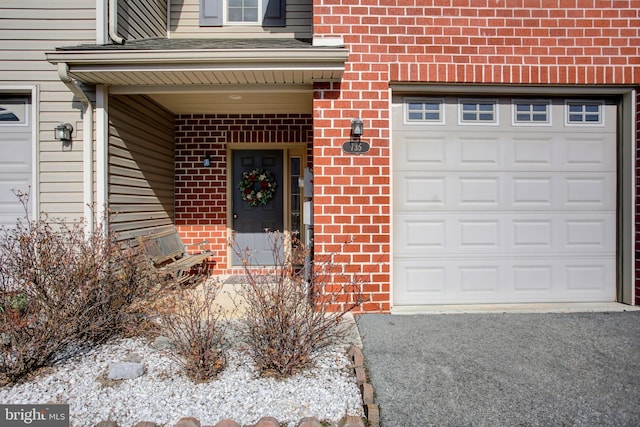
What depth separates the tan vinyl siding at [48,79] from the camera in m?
4.45

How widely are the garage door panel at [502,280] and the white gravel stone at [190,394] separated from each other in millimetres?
1777

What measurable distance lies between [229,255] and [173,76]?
3.14 meters

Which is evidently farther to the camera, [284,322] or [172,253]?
[172,253]

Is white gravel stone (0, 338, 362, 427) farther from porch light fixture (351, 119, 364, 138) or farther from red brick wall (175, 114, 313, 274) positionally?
red brick wall (175, 114, 313, 274)

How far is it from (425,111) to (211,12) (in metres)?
4.14

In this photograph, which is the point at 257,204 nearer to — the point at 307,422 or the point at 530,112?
the point at 530,112

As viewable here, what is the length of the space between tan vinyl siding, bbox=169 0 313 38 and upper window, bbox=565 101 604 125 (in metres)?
4.01

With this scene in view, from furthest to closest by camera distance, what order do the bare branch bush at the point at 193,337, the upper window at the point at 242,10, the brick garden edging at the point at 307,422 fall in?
the upper window at the point at 242,10
the bare branch bush at the point at 193,337
the brick garden edging at the point at 307,422

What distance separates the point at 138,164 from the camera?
5.05 meters

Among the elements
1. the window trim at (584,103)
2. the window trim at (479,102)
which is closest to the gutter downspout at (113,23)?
the window trim at (479,102)

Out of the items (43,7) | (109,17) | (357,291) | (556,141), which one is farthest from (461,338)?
(43,7)

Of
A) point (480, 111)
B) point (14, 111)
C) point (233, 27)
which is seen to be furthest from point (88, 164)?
point (480, 111)

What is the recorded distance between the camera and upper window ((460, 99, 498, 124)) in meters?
A: 4.44

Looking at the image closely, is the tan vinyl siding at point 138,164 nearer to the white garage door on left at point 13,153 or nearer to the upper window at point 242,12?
the white garage door on left at point 13,153
